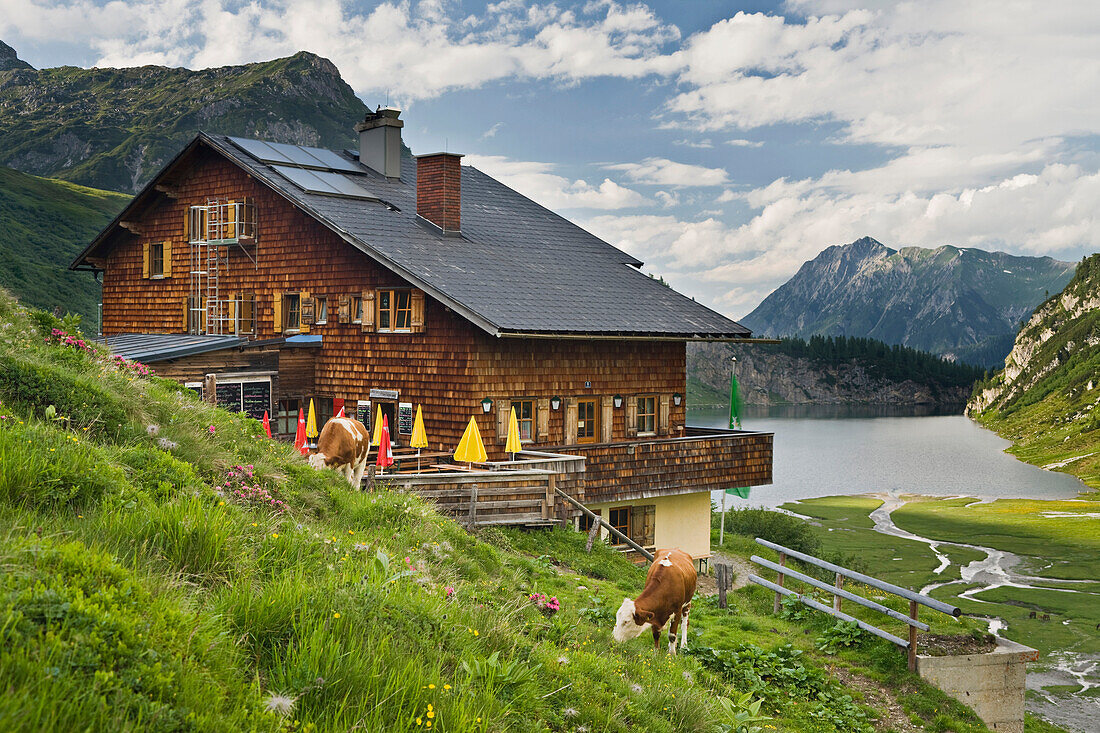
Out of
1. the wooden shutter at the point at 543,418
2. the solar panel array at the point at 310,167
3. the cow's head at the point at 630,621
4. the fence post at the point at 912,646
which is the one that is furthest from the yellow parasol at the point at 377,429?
the fence post at the point at 912,646

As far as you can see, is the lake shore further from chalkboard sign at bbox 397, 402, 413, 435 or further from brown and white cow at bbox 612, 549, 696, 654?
chalkboard sign at bbox 397, 402, 413, 435

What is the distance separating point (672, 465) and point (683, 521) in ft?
9.67

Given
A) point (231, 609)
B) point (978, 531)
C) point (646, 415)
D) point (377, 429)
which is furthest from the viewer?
point (978, 531)

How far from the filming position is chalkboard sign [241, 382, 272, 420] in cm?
2595

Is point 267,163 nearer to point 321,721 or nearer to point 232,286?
point 232,286

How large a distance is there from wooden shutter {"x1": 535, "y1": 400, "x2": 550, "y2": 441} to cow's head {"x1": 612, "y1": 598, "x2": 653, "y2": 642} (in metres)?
13.2

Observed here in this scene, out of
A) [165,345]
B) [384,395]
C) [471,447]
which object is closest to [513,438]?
[471,447]

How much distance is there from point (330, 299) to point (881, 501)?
4862 cm

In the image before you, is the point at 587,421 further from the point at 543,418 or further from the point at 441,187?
the point at 441,187

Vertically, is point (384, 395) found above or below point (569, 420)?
above

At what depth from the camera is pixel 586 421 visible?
26234mm

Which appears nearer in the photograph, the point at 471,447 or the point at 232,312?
the point at 471,447

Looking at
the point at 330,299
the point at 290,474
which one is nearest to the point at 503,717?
the point at 290,474

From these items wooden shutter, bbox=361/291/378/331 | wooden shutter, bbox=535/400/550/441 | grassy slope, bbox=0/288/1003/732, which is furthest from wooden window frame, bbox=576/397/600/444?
grassy slope, bbox=0/288/1003/732
